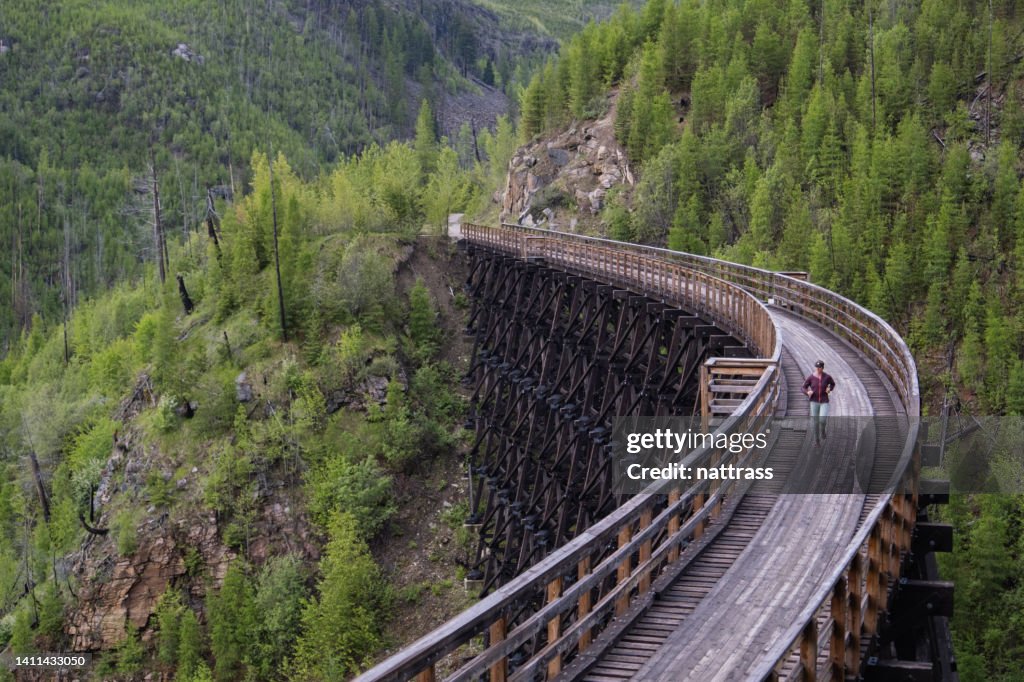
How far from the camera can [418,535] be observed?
31625 mm

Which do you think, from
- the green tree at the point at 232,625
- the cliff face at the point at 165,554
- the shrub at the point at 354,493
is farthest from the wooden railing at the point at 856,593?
the cliff face at the point at 165,554

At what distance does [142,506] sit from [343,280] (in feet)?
37.3

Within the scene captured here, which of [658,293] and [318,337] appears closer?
[658,293]

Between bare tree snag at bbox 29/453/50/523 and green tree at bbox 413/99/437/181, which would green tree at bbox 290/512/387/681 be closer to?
bare tree snag at bbox 29/453/50/523

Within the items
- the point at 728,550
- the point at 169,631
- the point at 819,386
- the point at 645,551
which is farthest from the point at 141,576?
the point at 645,551

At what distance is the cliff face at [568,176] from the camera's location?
50.6 m

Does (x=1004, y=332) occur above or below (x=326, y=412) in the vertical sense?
above

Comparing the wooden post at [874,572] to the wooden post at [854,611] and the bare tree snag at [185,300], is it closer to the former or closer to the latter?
the wooden post at [854,611]

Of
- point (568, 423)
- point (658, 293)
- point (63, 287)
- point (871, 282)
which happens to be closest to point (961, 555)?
point (871, 282)

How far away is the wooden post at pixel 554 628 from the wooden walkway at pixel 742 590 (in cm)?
13

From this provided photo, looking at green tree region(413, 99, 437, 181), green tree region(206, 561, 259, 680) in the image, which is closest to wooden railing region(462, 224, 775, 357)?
green tree region(206, 561, 259, 680)

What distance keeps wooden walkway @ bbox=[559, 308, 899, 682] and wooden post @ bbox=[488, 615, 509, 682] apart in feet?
3.44

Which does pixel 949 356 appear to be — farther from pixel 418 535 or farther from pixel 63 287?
pixel 63 287

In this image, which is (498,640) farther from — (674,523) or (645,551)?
(674,523)
